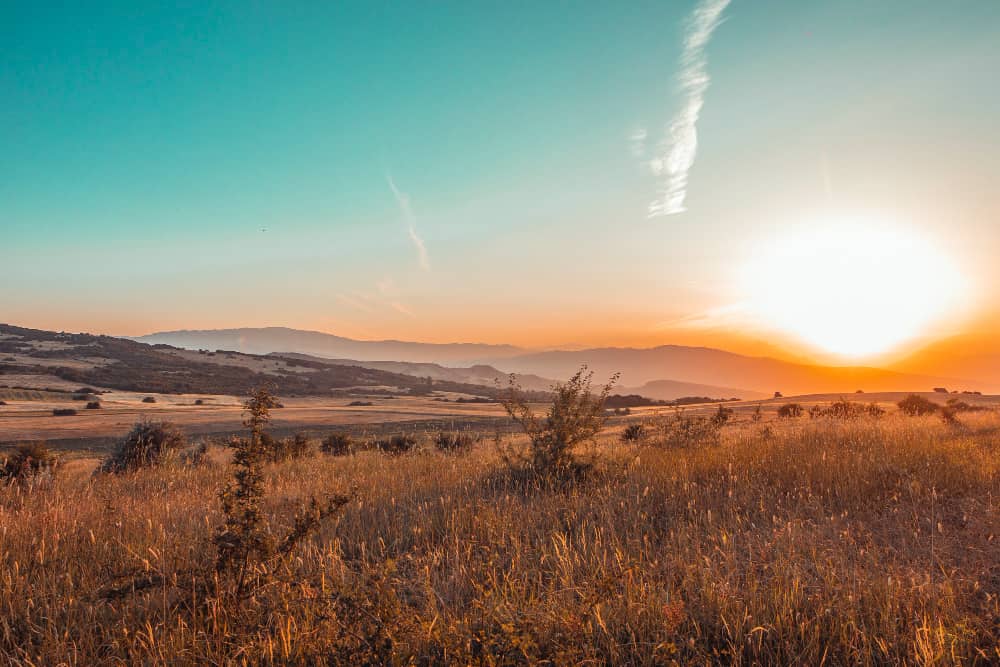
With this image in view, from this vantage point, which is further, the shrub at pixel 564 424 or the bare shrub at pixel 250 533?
the shrub at pixel 564 424

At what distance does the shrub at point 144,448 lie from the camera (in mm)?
12656

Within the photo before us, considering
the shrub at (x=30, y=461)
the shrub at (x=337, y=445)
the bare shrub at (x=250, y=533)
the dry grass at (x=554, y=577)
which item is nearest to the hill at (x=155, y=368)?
the shrub at (x=337, y=445)

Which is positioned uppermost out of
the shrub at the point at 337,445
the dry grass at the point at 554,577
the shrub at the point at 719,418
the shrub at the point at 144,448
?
the shrub at the point at 719,418

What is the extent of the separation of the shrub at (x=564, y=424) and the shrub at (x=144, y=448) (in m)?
8.41

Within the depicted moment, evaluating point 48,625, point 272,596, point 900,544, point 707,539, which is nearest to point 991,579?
point 900,544

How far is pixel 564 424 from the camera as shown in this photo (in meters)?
7.82

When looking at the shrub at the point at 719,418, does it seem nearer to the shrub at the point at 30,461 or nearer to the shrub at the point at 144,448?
the shrub at the point at 144,448

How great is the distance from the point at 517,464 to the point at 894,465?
501 cm

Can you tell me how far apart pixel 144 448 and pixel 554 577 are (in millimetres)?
12632

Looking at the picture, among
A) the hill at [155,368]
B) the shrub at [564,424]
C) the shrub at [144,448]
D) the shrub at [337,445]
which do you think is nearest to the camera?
the shrub at [564,424]

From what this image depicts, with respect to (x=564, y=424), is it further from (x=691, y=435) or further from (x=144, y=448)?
(x=144, y=448)

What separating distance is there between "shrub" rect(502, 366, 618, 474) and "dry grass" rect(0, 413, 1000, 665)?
93cm

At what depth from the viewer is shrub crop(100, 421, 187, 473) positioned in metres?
12.7

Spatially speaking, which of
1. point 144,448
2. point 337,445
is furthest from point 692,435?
point 337,445
